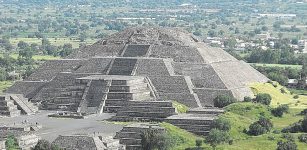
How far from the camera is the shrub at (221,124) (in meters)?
69.0

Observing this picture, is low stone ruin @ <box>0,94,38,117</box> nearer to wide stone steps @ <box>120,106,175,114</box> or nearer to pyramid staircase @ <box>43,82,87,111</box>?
pyramid staircase @ <box>43,82,87,111</box>

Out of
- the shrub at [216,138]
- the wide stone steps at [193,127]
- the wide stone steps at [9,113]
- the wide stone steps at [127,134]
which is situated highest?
the shrub at [216,138]

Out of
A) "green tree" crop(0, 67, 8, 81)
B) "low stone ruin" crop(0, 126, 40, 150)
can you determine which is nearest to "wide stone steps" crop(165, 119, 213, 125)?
"low stone ruin" crop(0, 126, 40, 150)

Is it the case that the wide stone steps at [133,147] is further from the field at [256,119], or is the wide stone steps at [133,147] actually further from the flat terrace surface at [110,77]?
the flat terrace surface at [110,77]

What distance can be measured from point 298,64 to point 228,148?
69901mm

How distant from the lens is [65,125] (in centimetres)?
7600

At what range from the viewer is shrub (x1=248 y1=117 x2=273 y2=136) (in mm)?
69250

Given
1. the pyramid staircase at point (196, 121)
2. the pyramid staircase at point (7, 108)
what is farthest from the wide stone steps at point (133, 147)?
the pyramid staircase at point (7, 108)

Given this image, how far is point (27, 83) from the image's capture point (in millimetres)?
94000

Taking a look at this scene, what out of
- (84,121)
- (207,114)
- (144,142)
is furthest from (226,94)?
(144,142)

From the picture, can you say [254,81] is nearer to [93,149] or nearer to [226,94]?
[226,94]

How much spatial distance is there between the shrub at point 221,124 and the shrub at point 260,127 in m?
1.90

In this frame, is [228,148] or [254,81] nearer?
[228,148]

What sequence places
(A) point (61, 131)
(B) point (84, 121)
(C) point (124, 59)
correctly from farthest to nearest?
(C) point (124, 59) < (B) point (84, 121) < (A) point (61, 131)
